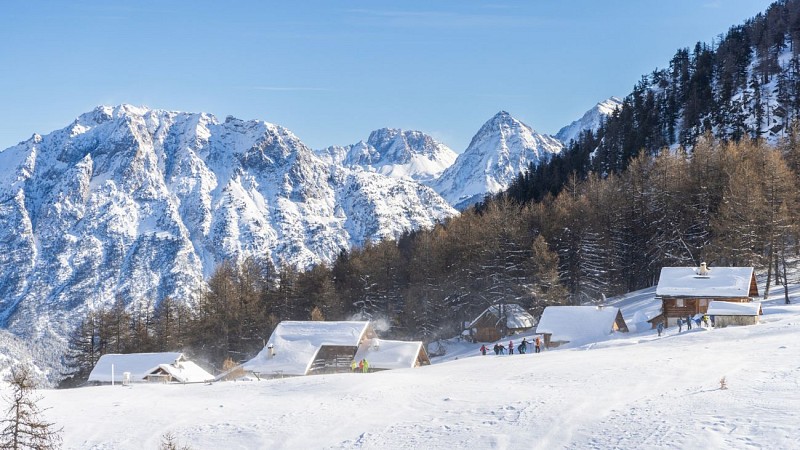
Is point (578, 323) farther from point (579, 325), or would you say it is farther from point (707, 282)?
point (707, 282)

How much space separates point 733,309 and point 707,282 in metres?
9.63

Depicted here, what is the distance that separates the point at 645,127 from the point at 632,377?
109 metres

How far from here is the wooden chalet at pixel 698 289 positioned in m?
60.2

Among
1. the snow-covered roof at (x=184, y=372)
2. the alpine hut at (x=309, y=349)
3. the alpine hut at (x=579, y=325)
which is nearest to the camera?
the alpine hut at (x=309, y=349)

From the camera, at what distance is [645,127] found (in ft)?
439

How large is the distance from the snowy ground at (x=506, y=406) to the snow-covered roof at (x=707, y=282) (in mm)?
15690

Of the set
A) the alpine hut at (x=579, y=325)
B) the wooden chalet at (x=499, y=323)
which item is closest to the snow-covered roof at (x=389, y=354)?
the alpine hut at (x=579, y=325)

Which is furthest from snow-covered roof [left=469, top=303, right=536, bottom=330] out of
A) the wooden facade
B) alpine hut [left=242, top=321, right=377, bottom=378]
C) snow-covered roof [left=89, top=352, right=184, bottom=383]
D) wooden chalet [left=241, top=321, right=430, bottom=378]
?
snow-covered roof [left=89, top=352, right=184, bottom=383]

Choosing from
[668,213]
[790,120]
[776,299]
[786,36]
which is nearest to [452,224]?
[668,213]

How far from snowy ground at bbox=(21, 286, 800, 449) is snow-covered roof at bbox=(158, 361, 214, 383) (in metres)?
24.5

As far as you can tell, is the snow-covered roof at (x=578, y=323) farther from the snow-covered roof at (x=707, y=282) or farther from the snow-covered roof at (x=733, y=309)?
the snow-covered roof at (x=733, y=309)

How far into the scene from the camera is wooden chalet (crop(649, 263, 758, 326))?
198 ft

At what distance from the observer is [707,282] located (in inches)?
2441

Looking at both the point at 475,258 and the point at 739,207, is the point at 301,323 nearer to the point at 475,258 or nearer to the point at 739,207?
the point at 475,258
